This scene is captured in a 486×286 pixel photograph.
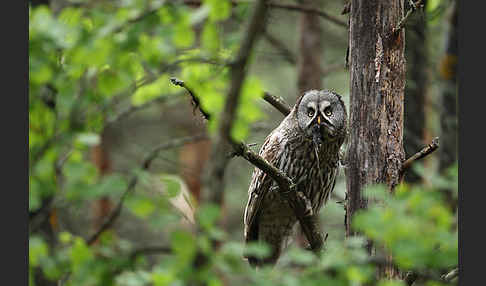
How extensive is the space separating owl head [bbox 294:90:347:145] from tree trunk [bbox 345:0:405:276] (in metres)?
1.19

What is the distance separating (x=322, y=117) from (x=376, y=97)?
1.27 metres

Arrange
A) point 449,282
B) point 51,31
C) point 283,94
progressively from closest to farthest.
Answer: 1. point 449,282
2. point 51,31
3. point 283,94

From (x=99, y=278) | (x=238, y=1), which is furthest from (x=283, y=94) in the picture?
(x=99, y=278)

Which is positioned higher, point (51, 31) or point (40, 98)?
point (51, 31)

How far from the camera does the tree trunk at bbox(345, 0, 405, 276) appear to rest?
387 centimetres

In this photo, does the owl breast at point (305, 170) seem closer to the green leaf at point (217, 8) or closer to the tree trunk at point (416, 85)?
the green leaf at point (217, 8)

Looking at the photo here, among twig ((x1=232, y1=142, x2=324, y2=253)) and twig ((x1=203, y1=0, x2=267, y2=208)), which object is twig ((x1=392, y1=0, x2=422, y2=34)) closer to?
twig ((x1=232, y1=142, x2=324, y2=253))

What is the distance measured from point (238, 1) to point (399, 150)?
2.73 m

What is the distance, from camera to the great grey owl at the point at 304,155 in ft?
17.0

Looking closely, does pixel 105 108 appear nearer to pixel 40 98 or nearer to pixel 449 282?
pixel 40 98

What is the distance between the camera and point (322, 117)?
16.9 feet

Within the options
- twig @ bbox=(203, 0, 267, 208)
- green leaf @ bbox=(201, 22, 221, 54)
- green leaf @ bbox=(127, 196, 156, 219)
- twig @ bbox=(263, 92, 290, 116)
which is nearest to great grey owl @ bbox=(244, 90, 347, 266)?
twig @ bbox=(263, 92, 290, 116)

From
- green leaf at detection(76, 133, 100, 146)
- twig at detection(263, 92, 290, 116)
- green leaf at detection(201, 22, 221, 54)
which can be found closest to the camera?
green leaf at detection(76, 133, 100, 146)

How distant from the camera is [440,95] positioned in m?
8.45
